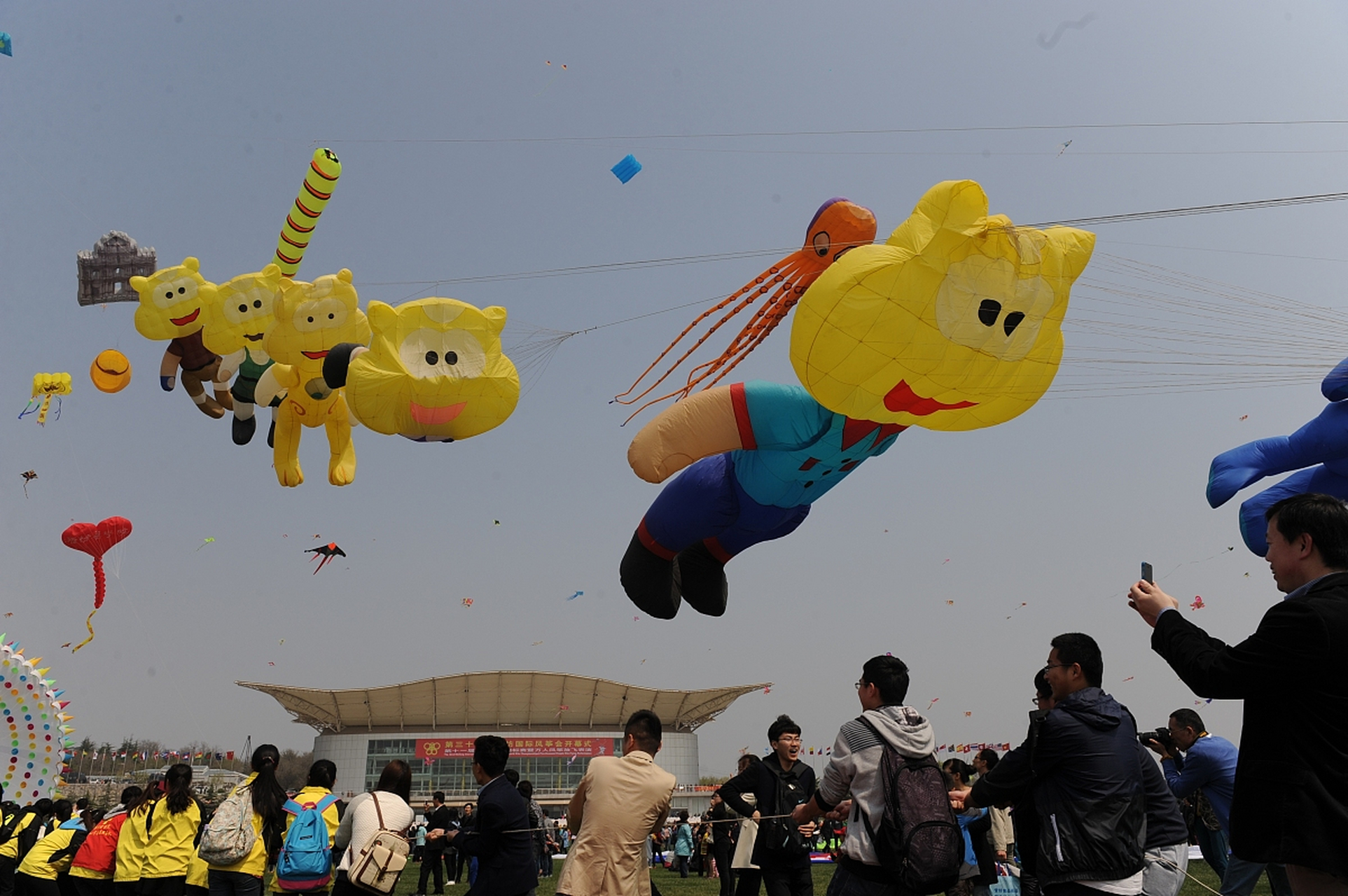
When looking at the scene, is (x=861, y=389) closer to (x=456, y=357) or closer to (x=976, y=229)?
(x=976, y=229)

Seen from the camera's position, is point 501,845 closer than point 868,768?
No

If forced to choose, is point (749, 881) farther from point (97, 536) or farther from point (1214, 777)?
point (97, 536)

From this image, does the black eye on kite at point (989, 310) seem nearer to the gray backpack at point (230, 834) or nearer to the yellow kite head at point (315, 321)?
the gray backpack at point (230, 834)

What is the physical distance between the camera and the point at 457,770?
4688 centimetres

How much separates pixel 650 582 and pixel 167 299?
5047 millimetres

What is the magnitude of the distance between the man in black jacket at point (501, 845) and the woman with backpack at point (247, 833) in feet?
4.71

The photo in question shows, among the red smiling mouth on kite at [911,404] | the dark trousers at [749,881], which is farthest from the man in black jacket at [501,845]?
the red smiling mouth on kite at [911,404]

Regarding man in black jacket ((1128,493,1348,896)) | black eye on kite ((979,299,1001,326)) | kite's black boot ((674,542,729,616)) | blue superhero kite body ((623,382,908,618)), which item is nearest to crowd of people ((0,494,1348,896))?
man in black jacket ((1128,493,1348,896))

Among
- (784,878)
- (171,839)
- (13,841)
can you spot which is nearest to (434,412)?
(171,839)

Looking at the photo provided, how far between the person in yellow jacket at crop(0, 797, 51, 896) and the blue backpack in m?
Result: 4.43

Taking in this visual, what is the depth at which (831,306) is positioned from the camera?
18.9 feet

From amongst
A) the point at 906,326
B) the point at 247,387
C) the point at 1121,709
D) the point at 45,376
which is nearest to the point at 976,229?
the point at 906,326

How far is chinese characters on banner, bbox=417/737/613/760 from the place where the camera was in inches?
1829

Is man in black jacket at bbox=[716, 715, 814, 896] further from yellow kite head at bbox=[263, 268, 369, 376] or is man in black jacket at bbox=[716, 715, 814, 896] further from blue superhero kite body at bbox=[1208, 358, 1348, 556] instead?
yellow kite head at bbox=[263, 268, 369, 376]
